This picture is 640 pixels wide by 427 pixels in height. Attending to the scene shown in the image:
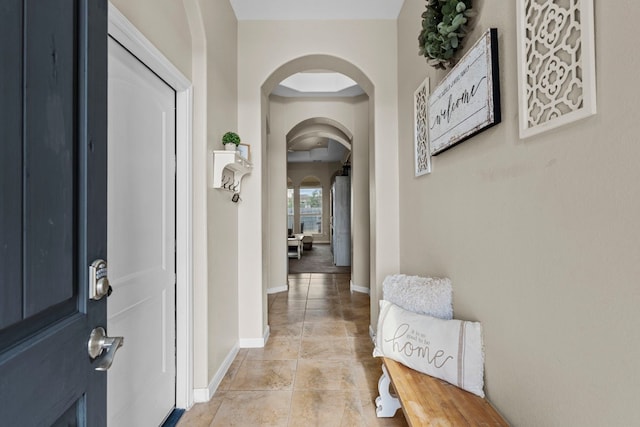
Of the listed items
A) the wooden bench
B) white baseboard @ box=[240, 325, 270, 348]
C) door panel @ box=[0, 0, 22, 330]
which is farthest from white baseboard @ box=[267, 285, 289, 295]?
door panel @ box=[0, 0, 22, 330]

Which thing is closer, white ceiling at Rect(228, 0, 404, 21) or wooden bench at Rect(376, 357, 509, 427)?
wooden bench at Rect(376, 357, 509, 427)

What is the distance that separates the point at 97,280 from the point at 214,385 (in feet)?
5.44

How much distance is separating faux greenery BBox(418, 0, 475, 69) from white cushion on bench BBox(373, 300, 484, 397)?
130 centimetres

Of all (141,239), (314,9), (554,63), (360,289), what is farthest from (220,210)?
(360,289)

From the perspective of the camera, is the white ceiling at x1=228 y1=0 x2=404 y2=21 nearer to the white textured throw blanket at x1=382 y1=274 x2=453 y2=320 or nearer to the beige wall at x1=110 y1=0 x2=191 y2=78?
the beige wall at x1=110 y1=0 x2=191 y2=78

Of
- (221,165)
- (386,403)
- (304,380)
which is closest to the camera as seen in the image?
(386,403)

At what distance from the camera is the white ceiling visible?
8.21 ft

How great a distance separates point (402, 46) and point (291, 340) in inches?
108

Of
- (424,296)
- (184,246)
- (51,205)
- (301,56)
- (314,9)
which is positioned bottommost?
(424,296)

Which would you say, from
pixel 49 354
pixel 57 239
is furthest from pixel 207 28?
pixel 49 354

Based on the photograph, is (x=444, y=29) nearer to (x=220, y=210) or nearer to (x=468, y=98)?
(x=468, y=98)

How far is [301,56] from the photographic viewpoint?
2.69 meters

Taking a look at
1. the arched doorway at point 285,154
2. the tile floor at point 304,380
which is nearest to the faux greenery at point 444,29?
the tile floor at point 304,380

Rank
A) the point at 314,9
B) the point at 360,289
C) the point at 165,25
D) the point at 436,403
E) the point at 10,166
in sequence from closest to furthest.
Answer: the point at 10,166 → the point at 436,403 → the point at 165,25 → the point at 314,9 → the point at 360,289
